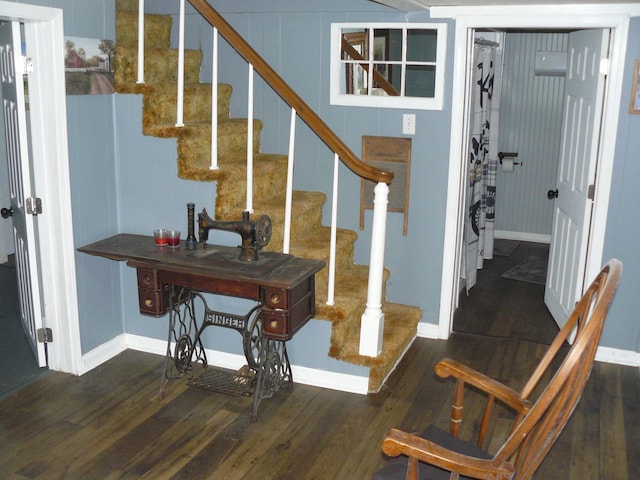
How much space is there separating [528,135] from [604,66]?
2878mm

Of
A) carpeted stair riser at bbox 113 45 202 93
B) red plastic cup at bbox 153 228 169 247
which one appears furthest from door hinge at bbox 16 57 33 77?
red plastic cup at bbox 153 228 169 247

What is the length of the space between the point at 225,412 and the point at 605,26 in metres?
2.93

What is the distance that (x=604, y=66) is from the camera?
371cm

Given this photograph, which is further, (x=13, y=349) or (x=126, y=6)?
(x=13, y=349)

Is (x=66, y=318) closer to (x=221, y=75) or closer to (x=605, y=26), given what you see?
(x=221, y=75)

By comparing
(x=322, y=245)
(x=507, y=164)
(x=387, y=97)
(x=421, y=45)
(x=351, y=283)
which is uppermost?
(x=421, y=45)

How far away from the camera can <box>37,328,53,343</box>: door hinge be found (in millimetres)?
3660

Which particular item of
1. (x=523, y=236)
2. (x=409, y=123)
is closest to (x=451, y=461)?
(x=409, y=123)

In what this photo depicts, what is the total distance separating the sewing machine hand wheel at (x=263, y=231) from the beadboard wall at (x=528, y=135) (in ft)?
13.4

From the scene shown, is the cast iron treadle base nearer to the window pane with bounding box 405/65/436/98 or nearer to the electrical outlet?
the electrical outlet

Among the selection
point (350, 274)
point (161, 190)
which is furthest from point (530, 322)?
point (161, 190)

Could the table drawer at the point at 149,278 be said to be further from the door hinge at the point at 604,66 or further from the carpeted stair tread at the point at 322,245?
the door hinge at the point at 604,66

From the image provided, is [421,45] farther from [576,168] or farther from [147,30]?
[147,30]

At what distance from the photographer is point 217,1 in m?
4.30
